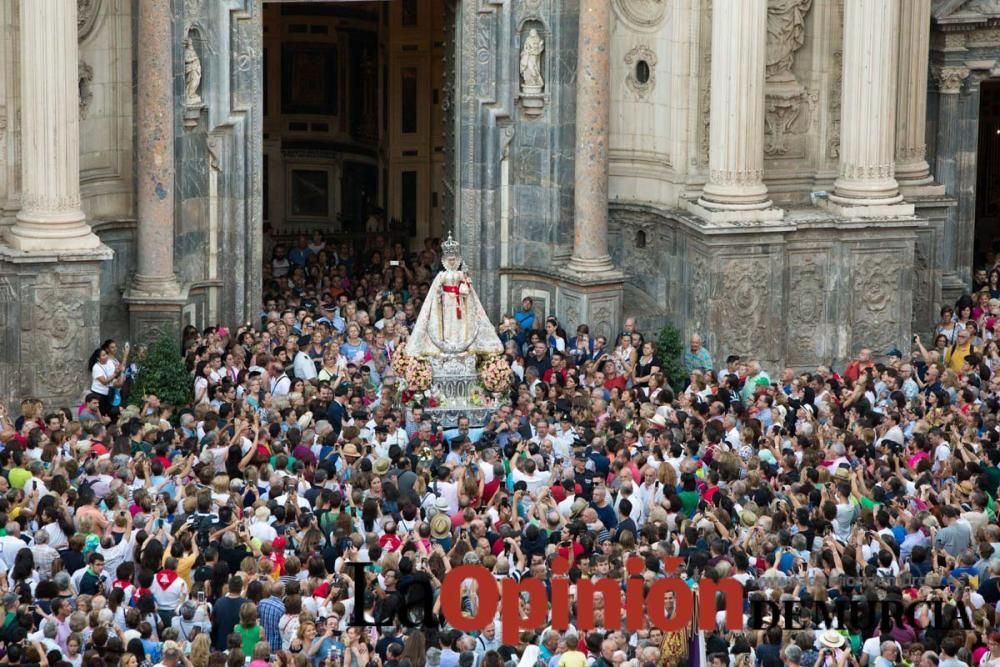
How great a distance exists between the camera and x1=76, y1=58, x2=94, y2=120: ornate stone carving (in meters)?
36.5

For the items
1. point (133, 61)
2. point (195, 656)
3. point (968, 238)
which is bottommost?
point (195, 656)

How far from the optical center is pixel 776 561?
25.9m

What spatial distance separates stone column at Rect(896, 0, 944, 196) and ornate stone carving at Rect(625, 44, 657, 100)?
404 centimetres

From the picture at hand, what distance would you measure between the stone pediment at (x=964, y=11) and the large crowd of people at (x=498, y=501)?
18.6 feet

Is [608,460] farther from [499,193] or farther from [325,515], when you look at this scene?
[499,193]

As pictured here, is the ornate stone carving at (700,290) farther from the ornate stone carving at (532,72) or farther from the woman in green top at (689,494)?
the woman in green top at (689,494)

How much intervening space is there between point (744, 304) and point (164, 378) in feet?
29.4

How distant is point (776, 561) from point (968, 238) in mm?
17491

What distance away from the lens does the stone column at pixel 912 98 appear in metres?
39.7

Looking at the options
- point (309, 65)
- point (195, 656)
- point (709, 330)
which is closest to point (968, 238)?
point (709, 330)

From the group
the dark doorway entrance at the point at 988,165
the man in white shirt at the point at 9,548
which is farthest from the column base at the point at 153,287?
the dark doorway entrance at the point at 988,165

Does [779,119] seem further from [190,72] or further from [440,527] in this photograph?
[440,527]

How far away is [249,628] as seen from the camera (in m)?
23.6

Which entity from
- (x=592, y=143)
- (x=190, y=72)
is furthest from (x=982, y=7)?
(x=190, y=72)
